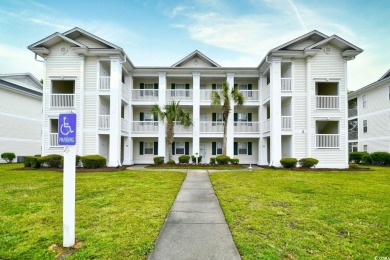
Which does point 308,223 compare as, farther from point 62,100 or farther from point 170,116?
point 62,100

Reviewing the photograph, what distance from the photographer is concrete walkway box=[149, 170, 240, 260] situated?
3638 mm

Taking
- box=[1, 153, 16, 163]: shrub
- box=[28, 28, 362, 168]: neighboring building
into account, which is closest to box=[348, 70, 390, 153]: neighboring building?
box=[28, 28, 362, 168]: neighboring building

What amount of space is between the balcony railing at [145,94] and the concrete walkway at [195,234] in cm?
1632

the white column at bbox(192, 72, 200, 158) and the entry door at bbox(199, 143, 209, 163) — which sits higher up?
the white column at bbox(192, 72, 200, 158)

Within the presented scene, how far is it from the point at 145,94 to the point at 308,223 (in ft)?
64.7

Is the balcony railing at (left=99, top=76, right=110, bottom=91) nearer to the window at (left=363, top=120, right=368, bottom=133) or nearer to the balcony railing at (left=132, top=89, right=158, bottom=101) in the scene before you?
the balcony railing at (left=132, top=89, right=158, bottom=101)

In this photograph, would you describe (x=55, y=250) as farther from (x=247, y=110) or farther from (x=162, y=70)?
(x=247, y=110)

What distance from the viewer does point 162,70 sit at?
2103cm

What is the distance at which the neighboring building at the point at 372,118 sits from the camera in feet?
78.6

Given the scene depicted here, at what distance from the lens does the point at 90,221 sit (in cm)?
514

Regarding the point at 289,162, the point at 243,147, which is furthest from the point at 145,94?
the point at 289,162

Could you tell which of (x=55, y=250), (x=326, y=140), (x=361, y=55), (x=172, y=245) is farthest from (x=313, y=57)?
(x=55, y=250)

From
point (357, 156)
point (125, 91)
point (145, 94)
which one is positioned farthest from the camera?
point (357, 156)

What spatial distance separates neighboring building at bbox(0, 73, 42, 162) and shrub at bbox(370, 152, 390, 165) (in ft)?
131
